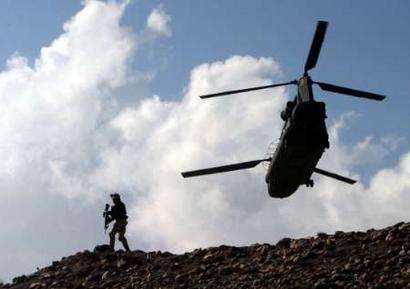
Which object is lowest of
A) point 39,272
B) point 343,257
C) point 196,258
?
point 343,257

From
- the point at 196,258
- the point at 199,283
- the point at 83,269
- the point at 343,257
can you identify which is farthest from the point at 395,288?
the point at 83,269

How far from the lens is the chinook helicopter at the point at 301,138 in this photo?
1884cm

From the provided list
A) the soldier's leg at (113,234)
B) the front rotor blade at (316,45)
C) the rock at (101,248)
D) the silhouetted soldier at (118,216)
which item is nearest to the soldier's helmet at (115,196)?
the silhouetted soldier at (118,216)

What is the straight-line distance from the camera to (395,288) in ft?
48.3

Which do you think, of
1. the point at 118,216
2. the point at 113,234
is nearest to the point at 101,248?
the point at 113,234

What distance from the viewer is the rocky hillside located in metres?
16.0

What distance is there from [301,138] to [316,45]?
2413mm

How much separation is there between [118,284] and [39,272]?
14.5 feet

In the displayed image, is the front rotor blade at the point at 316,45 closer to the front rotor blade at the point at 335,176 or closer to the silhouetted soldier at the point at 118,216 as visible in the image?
the front rotor blade at the point at 335,176

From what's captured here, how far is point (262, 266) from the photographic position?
17.7 m

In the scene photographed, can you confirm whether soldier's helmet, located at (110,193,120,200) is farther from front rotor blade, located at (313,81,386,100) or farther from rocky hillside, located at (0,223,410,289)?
front rotor blade, located at (313,81,386,100)

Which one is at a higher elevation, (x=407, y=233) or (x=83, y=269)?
(x=83, y=269)

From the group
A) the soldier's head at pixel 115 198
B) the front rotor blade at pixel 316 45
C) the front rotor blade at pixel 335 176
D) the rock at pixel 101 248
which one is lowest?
the front rotor blade at pixel 335 176

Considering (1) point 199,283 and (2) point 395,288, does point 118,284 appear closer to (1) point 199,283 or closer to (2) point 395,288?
(1) point 199,283
